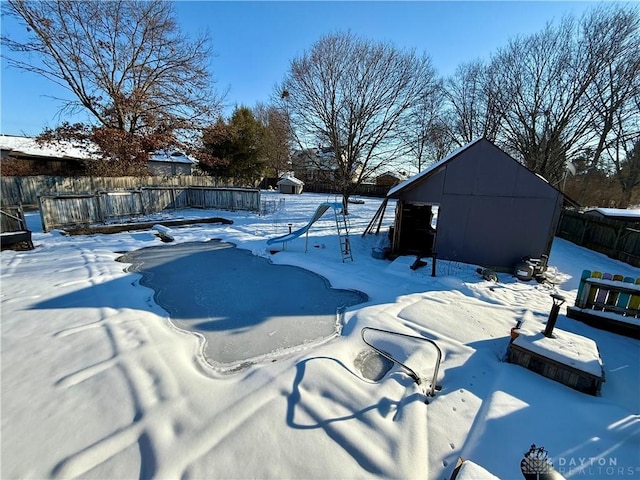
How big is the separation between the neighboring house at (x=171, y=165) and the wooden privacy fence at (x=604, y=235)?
2818cm

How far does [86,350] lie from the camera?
354 cm

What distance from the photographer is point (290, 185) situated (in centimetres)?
3203

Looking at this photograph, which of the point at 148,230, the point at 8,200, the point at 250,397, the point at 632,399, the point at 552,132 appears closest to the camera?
the point at 250,397

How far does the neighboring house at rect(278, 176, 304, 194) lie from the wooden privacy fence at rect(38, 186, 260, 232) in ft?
52.2

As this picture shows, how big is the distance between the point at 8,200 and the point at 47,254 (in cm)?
1082

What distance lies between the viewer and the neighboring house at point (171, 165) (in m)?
25.0

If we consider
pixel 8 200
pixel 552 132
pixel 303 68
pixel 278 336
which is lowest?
pixel 278 336

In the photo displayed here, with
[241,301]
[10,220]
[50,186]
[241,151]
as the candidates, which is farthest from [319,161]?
[50,186]

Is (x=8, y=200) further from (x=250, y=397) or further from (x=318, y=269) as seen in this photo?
(x=250, y=397)

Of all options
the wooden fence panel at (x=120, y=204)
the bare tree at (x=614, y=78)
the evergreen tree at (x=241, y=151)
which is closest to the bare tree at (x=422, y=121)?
the bare tree at (x=614, y=78)

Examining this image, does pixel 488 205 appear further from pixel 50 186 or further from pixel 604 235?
pixel 50 186

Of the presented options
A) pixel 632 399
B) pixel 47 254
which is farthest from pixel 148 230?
pixel 632 399

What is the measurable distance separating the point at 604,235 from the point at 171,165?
105ft

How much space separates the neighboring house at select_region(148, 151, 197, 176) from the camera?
24969 mm
